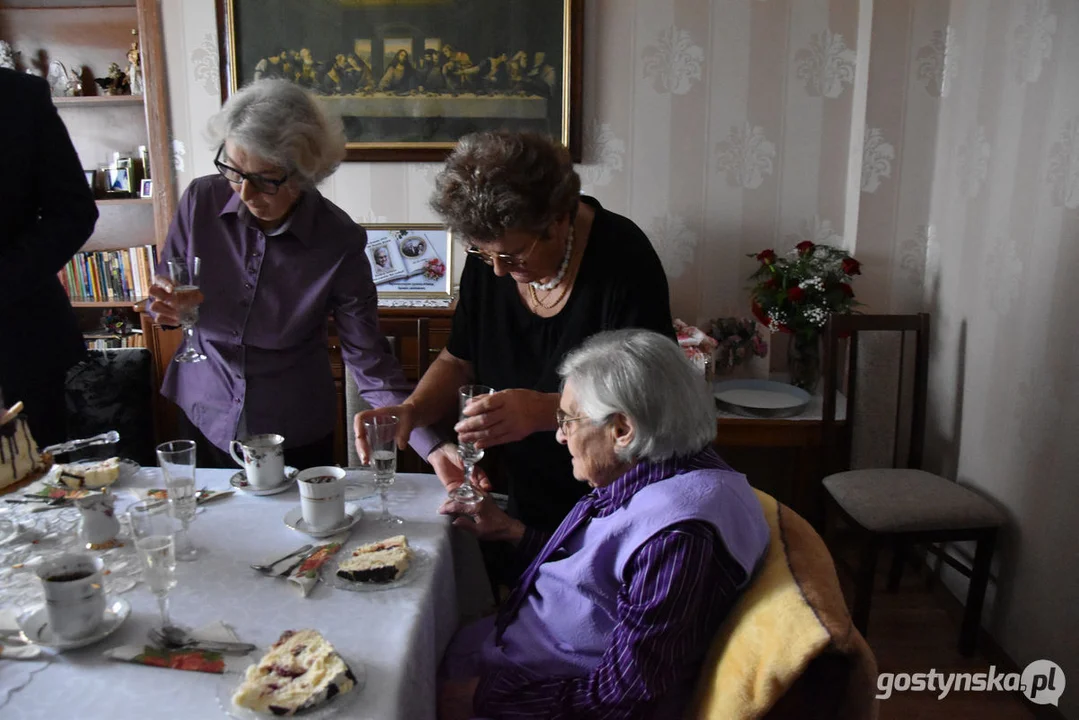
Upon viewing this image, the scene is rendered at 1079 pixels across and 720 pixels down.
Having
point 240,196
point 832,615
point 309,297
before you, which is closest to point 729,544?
point 832,615

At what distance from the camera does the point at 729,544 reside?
3.75ft

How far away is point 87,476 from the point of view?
5.26 ft

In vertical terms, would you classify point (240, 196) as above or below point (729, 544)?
above

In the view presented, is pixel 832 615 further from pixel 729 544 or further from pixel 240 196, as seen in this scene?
pixel 240 196

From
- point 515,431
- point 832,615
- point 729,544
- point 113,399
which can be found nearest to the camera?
Result: point 832,615

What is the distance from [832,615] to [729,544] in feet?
0.66

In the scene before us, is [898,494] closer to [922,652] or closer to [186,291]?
[922,652]

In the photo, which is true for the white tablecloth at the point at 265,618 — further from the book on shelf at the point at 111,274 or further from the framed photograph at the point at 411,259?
the book on shelf at the point at 111,274

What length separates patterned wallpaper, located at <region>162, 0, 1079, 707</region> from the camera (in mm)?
2404

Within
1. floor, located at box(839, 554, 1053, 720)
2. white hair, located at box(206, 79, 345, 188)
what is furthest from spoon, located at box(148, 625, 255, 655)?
floor, located at box(839, 554, 1053, 720)

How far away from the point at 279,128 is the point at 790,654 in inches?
57.7

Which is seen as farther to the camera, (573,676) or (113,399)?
(113,399)

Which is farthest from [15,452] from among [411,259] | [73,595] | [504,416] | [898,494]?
[898,494]

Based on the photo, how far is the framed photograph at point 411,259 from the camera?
3.33 metres
